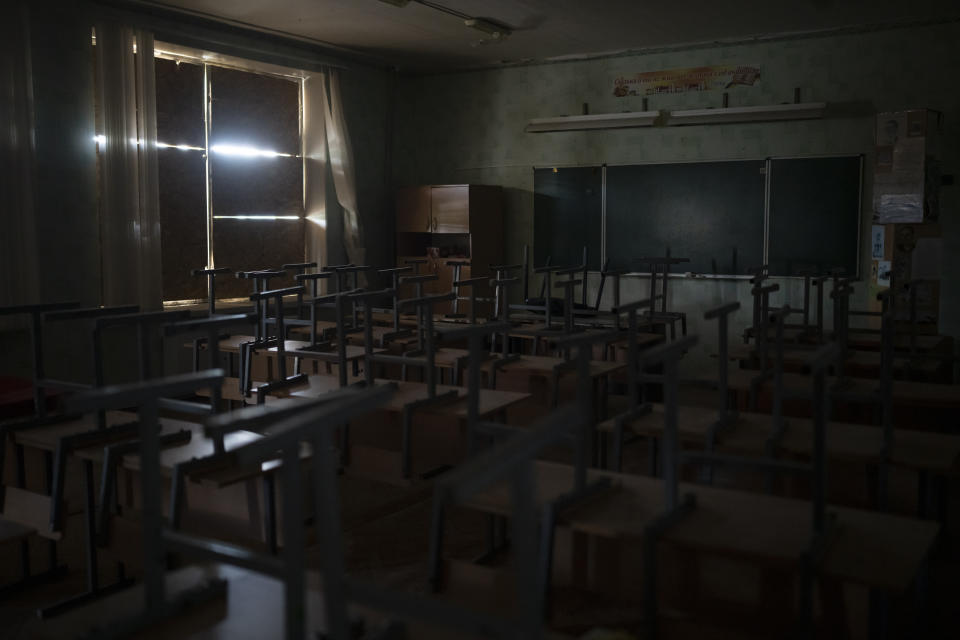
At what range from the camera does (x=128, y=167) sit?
615 cm

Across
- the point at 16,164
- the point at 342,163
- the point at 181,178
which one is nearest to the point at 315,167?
the point at 342,163

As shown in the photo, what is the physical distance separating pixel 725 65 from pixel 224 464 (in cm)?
602

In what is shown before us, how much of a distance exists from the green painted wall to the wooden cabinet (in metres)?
0.28

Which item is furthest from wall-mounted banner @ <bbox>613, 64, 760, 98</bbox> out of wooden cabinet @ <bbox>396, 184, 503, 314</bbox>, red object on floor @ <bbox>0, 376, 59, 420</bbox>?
red object on floor @ <bbox>0, 376, 59, 420</bbox>

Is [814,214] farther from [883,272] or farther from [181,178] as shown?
[181,178]

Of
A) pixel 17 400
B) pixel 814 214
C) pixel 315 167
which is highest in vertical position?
pixel 315 167

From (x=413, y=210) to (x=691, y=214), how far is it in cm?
270

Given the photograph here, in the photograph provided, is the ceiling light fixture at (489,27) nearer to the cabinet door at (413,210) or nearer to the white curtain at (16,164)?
the cabinet door at (413,210)

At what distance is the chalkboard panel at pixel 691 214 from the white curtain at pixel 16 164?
4.74 meters

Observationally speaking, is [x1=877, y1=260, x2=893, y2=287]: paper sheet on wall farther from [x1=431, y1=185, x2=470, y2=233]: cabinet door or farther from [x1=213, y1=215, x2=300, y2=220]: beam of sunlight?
[x1=213, y1=215, x2=300, y2=220]: beam of sunlight

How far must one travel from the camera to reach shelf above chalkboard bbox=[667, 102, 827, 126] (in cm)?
678

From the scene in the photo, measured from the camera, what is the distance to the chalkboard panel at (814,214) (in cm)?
688

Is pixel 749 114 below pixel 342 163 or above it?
above

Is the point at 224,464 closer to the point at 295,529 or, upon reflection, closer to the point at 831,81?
the point at 295,529
